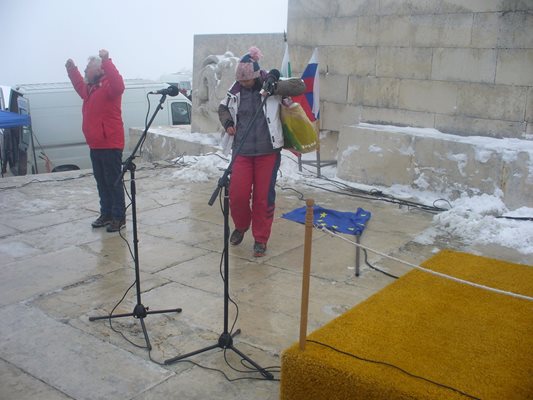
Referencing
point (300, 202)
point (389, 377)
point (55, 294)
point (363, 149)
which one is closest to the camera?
point (389, 377)

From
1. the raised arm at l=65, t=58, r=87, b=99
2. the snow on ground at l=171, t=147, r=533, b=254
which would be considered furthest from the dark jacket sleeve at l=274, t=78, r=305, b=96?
the raised arm at l=65, t=58, r=87, b=99

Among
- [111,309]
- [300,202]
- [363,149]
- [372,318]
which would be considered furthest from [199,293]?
[363,149]

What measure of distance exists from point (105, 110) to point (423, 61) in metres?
3.93

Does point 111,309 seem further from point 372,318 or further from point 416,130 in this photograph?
point 416,130

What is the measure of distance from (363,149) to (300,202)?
1.22m

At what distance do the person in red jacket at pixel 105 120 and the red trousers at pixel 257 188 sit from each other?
1.24 meters

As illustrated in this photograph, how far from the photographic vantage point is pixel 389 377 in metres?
2.41

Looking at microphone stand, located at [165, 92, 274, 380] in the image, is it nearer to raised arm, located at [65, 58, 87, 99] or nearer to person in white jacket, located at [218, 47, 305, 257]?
person in white jacket, located at [218, 47, 305, 257]

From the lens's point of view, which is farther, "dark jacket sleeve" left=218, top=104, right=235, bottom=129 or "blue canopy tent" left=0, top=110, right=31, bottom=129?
"blue canopy tent" left=0, top=110, right=31, bottom=129

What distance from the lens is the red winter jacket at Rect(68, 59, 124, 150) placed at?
544 centimetres

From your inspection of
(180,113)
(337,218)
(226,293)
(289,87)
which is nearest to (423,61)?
(337,218)

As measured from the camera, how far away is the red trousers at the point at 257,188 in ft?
16.4

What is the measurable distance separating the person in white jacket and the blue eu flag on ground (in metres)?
0.80

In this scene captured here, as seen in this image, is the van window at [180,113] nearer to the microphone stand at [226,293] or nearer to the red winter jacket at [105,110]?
the red winter jacket at [105,110]
